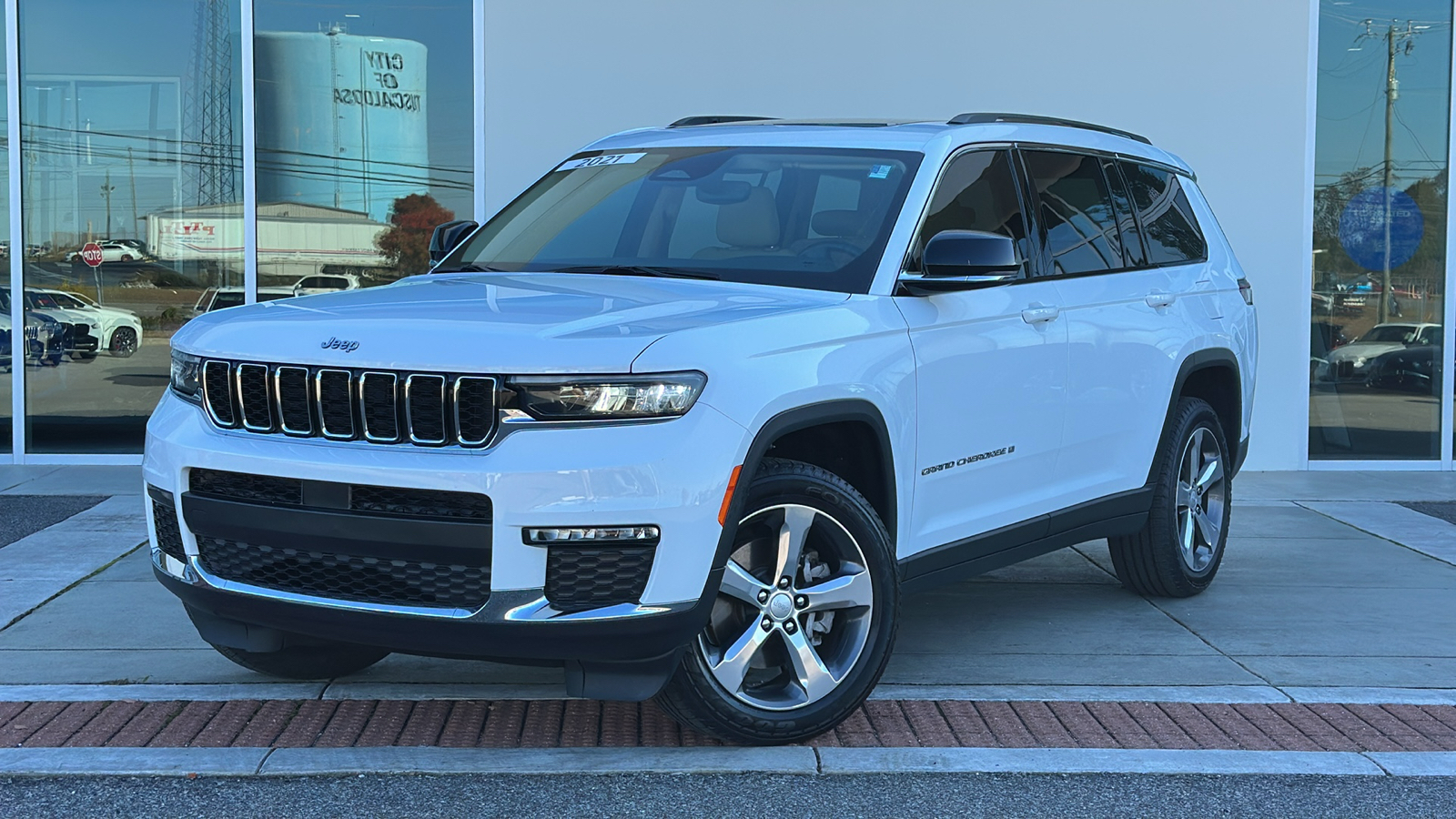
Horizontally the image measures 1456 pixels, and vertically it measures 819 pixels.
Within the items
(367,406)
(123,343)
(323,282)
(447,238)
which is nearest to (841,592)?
(367,406)

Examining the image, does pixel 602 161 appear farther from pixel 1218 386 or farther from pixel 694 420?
pixel 1218 386

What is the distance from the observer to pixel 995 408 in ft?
16.8

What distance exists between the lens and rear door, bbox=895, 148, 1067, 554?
483 centimetres

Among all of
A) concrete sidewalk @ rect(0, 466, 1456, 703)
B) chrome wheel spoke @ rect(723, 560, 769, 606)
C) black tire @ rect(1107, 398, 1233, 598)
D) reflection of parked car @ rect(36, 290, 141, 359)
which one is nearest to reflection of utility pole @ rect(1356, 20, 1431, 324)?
concrete sidewalk @ rect(0, 466, 1456, 703)

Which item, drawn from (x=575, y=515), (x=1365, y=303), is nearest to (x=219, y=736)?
(x=575, y=515)

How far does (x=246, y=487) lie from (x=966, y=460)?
228 cm

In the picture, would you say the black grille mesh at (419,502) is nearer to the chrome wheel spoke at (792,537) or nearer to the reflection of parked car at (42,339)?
the chrome wheel spoke at (792,537)

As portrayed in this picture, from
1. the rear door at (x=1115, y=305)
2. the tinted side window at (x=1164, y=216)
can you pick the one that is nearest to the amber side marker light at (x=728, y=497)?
the rear door at (x=1115, y=305)

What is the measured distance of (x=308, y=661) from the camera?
198 inches

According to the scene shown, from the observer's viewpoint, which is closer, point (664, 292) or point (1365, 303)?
point (664, 292)

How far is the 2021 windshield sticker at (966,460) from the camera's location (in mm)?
4824

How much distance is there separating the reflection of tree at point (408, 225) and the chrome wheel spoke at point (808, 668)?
22.6 feet

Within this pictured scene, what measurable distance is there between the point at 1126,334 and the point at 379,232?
20.6 feet

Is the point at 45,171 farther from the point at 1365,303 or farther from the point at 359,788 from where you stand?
the point at 1365,303
